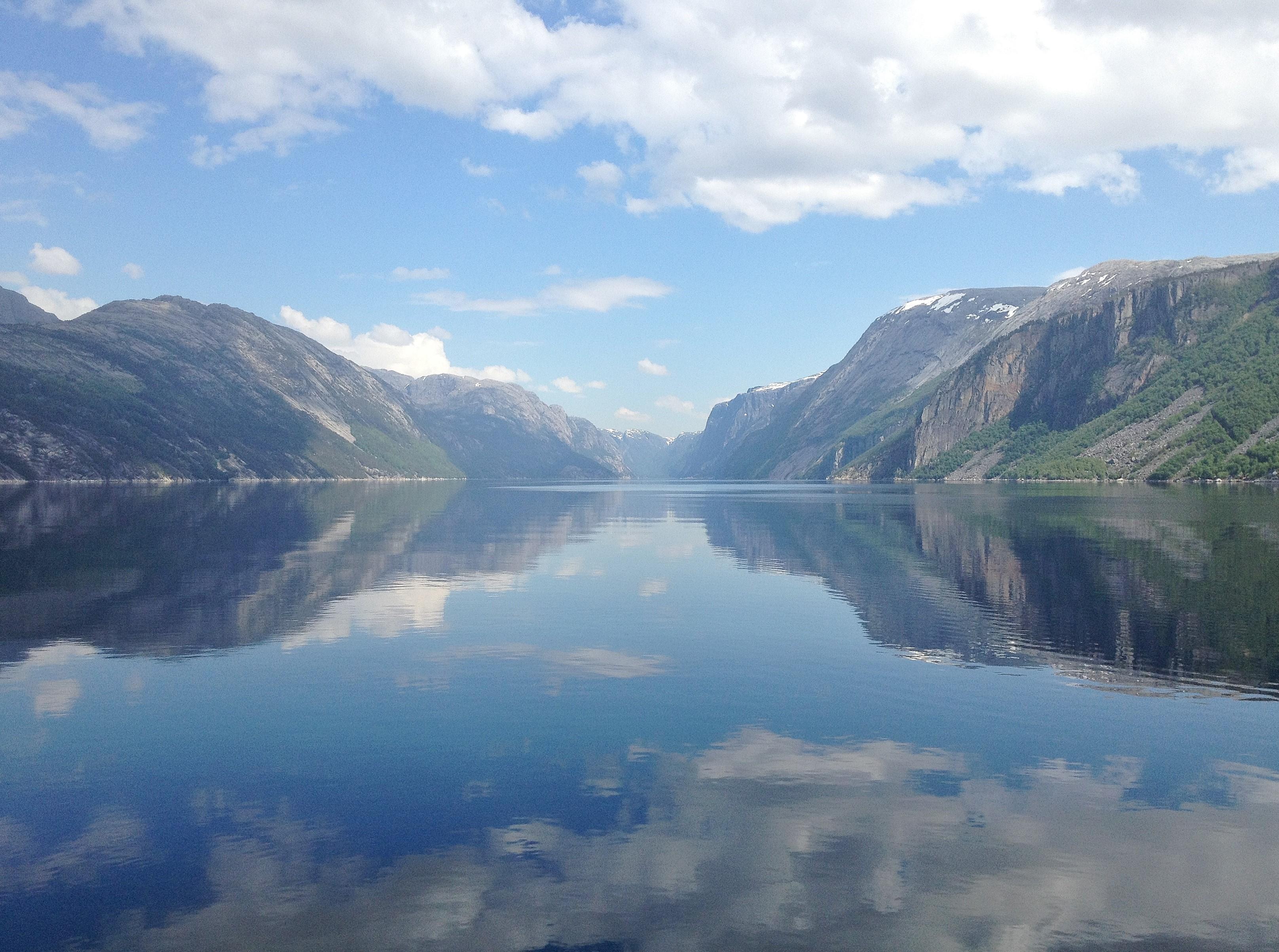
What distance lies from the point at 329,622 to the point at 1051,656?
31.8 m

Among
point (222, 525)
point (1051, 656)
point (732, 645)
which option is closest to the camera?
point (1051, 656)

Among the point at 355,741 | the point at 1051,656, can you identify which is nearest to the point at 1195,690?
the point at 1051,656

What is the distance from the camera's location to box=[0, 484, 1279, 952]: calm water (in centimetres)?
1457

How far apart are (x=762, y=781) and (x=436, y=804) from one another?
25.2ft

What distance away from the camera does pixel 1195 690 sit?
28.1 metres

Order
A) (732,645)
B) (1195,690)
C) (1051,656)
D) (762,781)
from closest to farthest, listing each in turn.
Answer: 1. (762,781)
2. (1195,690)
3. (1051,656)
4. (732,645)

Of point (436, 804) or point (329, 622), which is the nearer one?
point (436, 804)

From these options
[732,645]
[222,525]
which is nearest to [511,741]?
[732,645]

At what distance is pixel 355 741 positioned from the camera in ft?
76.7

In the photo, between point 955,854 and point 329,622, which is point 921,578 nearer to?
point 329,622

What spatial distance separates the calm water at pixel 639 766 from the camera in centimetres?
1457

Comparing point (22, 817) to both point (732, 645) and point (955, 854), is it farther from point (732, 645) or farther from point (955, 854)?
point (732, 645)

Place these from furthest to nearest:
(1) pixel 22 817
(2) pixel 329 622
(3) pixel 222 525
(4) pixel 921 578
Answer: (3) pixel 222 525 < (4) pixel 921 578 < (2) pixel 329 622 < (1) pixel 22 817

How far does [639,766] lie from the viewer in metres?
21.4
